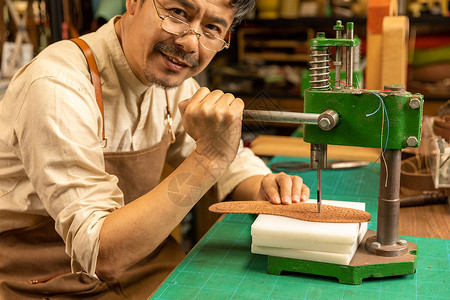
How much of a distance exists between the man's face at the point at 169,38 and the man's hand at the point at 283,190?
39cm

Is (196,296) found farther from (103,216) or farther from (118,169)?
(118,169)

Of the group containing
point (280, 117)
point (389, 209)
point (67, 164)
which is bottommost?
point (389, 209)

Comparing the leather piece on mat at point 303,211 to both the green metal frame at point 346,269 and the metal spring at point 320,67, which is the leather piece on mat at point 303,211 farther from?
the metal spring at point 320,67

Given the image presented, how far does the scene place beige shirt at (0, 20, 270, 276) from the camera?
1191 mm

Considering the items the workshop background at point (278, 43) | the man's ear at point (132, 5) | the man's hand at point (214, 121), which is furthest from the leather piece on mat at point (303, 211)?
the workshop background at point (278, 43)

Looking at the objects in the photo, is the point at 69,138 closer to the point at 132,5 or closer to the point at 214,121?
the point at 214,121

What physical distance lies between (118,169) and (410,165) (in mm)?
1041

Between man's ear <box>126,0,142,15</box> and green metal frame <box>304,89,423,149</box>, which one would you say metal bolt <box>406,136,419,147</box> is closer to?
green metal frame <box>304,89,423,149</box>

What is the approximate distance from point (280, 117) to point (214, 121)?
150 mm

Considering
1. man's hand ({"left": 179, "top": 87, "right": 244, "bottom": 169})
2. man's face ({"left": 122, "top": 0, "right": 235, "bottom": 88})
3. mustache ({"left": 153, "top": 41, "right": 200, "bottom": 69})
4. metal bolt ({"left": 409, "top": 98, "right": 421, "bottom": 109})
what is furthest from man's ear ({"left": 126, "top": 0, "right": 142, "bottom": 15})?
metal bolt ({"left": 409, "top": 98, "right": 421, "bottom": 109})

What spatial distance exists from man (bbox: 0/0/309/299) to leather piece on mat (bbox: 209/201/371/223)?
0.22ft

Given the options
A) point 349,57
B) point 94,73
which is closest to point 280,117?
point 349,57

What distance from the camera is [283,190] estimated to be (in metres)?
1.42

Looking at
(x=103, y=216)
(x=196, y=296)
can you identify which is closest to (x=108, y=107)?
(x=103, y=216)
